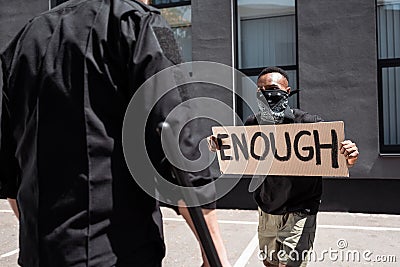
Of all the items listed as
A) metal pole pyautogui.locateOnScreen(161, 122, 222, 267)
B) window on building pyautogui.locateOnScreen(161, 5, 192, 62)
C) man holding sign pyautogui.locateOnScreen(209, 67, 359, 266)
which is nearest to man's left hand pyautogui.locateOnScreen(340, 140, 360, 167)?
man holding sign pyautogui.locateOnScreen(209, 67, 359, 266)

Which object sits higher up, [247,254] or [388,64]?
[388,64]

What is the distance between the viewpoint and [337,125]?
7.39ft

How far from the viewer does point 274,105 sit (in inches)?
111

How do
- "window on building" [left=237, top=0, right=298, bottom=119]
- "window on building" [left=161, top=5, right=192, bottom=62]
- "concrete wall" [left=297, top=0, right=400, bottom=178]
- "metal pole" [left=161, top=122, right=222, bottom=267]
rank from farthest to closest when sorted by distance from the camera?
"window on building" [left=161, top=5, right=192, bottom=62] → "window on building" [left=237, top=0, right=298, bottom=119] → "concrete wall" [left=297, top=0, right=400, bottom=178] → "metal pole" [left=161, top=122, right=222, bottom=267]

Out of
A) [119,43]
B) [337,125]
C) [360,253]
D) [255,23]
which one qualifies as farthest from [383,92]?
[119,43]

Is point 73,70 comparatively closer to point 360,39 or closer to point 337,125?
point 337,125

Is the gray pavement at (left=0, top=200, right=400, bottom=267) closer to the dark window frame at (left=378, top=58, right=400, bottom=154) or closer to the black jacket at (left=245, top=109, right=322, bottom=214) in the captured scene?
the dark window frame at (left=378, top=58, right=400, bottom=154)

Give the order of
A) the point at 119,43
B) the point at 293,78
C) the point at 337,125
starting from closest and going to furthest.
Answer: the point at 119,43 → the point at 337,125 → the point at 293,78

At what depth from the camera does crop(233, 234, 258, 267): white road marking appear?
4.80m

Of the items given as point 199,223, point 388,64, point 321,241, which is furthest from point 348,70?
point 199,223

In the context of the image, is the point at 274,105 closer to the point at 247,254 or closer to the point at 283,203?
the point at 283,203

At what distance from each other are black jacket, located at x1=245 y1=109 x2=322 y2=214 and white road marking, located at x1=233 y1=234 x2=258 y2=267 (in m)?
2.18

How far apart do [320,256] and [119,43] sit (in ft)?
14.3

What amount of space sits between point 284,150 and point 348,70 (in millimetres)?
5069
